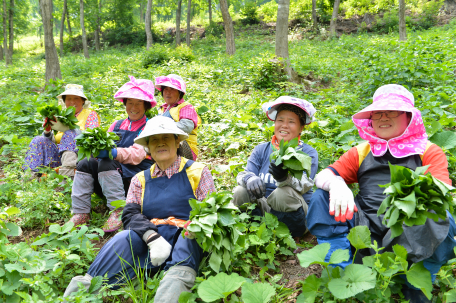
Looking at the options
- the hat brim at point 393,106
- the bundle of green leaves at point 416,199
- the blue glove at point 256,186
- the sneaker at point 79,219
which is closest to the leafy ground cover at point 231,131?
the sneaker at point 79,219

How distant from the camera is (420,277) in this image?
1.66 meters

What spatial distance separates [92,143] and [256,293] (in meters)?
2.16

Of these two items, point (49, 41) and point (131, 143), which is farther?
point (49, 41)

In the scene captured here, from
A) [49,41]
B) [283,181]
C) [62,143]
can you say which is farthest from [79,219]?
[49,41]

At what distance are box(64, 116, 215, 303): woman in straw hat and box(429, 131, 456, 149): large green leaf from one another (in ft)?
8.13

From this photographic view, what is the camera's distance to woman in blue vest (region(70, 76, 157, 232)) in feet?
10.6

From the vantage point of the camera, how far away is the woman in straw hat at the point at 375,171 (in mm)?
1930

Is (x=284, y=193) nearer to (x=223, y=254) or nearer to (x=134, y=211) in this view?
(x=223, y=254)

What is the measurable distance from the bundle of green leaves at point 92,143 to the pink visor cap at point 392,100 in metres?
2.40

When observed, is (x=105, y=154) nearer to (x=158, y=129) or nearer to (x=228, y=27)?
(x=158, y=129)

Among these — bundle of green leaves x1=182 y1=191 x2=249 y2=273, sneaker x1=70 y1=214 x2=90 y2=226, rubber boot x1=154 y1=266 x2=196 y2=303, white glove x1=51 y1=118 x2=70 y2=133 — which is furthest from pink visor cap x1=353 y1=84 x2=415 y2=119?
white glove x1=51 y1=118 x2=70 y2=133

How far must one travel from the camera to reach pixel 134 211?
2.37 m

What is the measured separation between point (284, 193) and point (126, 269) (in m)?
1.28

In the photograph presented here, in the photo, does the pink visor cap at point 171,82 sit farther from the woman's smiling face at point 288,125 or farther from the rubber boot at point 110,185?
the woman's smiling face at point 288,125
